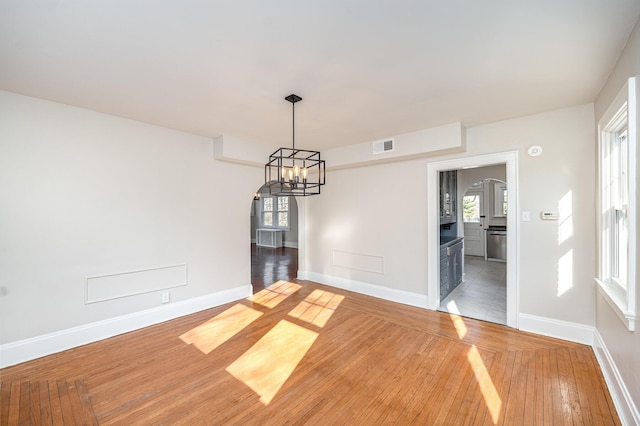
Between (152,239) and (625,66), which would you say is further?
(152,239)

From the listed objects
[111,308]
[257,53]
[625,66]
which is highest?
[257,53]

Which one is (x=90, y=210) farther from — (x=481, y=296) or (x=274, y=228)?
(x=274, y=228)

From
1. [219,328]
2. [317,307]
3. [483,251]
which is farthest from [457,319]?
[483,251]

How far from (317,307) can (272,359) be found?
1.46 m

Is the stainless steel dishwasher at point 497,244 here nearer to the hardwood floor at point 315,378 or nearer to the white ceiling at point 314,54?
the hardwood floor at point 315,378

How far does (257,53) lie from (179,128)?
223cm

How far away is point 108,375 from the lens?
2.38 m

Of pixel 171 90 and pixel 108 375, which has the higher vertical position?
pixel 171 90

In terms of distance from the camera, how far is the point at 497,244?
24.4 feet

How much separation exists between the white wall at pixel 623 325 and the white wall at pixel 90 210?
433cm

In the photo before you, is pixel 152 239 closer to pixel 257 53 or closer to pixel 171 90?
pixel 171 90

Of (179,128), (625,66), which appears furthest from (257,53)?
(625,66)

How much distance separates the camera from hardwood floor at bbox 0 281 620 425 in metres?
1.90

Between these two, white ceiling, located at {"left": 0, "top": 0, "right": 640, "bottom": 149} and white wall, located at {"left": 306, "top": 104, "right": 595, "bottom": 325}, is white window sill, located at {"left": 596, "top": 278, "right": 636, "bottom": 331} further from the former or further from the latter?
white ceiling, located at {"left": 0, "top": 0, "right": 640, "bottom": 149}
